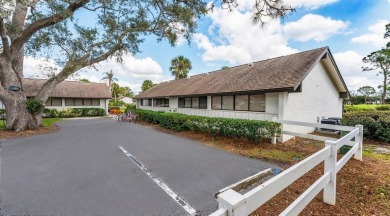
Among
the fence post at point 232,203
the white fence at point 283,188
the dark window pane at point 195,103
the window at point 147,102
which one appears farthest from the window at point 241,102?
the window at point 147,102

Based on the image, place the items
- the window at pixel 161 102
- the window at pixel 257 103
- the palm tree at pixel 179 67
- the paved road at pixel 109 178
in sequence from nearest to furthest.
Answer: the paved road at pixel 109 178 → the window at pixel 257 103 → the window at pixel 161 102 → the palm tree at pixel 179 67

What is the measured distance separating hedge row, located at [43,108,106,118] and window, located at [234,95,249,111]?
22325 mm

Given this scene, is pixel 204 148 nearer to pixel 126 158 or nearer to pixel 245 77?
pixel 126 158

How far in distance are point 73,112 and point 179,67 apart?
19.2 m

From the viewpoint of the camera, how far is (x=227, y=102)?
12508mm

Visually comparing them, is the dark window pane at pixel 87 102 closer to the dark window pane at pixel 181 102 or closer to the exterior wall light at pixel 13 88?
the exterior wall light at pixel 13 88

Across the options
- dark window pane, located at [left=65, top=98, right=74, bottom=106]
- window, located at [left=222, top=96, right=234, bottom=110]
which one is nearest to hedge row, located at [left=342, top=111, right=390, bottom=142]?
window, located at [left=222, top=96, right=234, bottom=110]

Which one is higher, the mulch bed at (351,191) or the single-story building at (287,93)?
the single-story building at (287,93)

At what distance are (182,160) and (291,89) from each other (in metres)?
5.96

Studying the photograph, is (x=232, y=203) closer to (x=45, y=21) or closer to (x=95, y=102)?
(x=45, y=21)

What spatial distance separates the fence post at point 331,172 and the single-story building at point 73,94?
92.1 feet

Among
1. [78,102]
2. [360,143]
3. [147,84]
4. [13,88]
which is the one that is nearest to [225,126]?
[360,143]

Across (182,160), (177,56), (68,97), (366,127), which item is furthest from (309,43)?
(68,97)

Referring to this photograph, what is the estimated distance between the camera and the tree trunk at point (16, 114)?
11445mm
